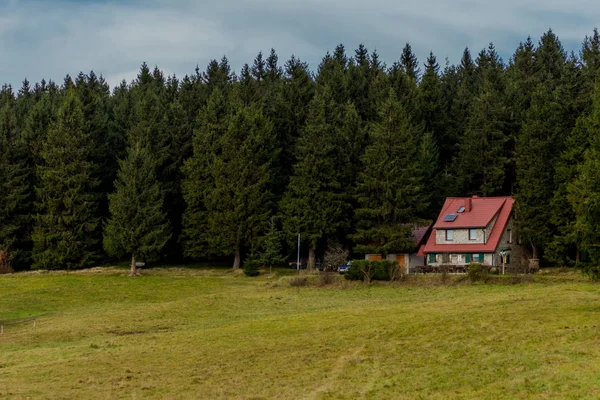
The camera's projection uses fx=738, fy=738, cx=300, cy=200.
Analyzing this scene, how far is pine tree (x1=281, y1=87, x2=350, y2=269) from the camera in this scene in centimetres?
7812

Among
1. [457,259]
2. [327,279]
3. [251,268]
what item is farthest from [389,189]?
[327,279]

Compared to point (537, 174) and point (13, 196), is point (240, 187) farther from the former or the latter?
point (537, 174)

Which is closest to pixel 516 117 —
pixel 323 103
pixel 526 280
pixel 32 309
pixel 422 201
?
pixel 422 201

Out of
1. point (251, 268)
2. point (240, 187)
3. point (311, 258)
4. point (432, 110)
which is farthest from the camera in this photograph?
point (432, 110)

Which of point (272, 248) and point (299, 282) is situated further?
point (272, 248)

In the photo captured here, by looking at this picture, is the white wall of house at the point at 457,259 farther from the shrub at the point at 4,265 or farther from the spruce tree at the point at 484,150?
the shrub at the point at 4,265

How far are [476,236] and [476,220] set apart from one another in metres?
1.63

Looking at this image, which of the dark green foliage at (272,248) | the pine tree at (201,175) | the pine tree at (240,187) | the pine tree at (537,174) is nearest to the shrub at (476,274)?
the pine tree at (537,174)

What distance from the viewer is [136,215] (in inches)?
3123

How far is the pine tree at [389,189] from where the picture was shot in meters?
74.4

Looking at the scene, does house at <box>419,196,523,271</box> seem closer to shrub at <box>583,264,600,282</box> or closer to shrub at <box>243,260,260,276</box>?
shrub at <box>243,260,260,276</box>

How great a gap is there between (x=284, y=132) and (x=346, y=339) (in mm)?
59791

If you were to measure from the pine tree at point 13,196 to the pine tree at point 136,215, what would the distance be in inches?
462

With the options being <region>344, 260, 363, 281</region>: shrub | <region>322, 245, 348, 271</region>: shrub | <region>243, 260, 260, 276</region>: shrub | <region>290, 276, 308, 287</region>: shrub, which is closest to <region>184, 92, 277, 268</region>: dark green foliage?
<region>243, 260, 260, 276</region>: shrub
